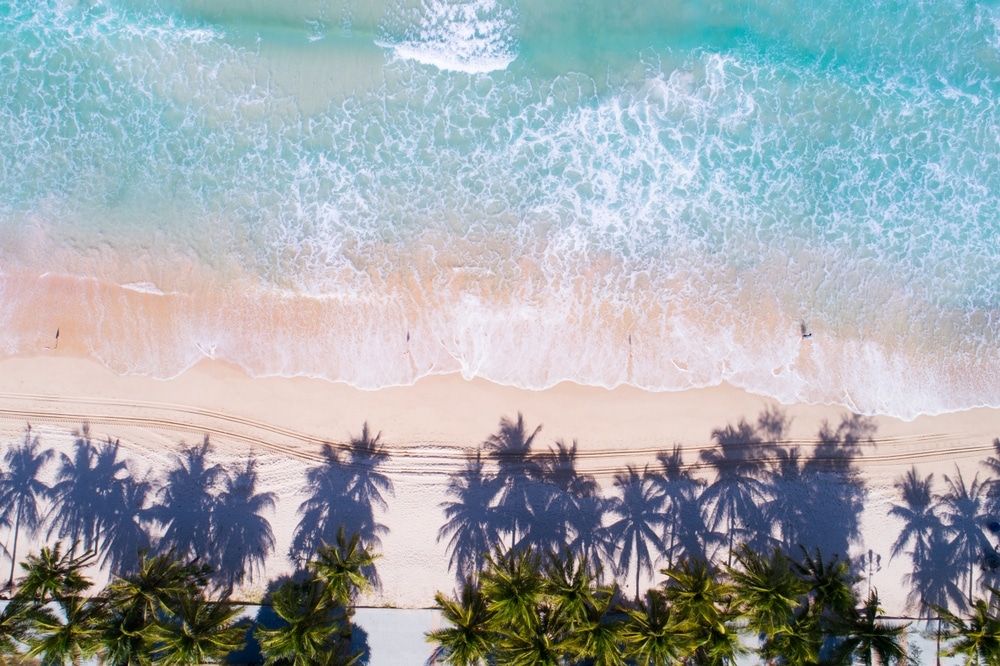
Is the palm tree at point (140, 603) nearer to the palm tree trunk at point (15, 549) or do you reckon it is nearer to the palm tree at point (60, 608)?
the palm tree at point (60, 608)

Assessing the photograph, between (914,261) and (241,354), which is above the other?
(914,261)

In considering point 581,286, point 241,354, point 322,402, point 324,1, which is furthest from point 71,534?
point 324,1

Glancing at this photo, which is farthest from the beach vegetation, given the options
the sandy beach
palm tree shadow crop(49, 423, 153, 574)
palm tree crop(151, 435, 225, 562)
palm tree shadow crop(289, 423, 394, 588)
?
palm tree shadow crop(49, 423, 153, 574)

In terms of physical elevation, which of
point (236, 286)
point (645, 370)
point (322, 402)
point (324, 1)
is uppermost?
point (324, 1)

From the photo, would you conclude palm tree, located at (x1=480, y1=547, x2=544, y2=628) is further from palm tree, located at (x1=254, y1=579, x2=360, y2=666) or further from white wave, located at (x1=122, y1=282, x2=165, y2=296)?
white wave, located at (x1=122, y1=282, x2=165, y2=296)

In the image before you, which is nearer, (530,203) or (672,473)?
(672,473)

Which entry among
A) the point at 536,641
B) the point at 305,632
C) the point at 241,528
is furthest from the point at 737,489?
the point at 241,528

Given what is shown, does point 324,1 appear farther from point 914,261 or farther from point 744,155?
point 914,261
